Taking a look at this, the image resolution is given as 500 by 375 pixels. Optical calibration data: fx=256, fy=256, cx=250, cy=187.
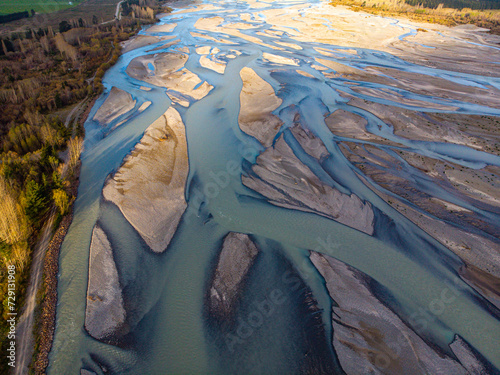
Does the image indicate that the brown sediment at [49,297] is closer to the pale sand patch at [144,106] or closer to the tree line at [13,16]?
the pale sand patch at [144,106]

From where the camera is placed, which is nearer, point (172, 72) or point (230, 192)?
point (230, 192)

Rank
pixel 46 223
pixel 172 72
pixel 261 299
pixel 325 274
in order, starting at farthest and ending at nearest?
1. pixel 172 72
2. pixel 46 223
3. pixel 325 274
4. pixel 261 299

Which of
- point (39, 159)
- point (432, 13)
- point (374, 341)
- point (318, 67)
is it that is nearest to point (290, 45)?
point (318, 67)

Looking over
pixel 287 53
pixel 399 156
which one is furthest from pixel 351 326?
pixel 287 53

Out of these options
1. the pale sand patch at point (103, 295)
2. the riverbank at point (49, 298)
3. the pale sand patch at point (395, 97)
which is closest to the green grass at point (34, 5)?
the riverbank at point (49, 298)

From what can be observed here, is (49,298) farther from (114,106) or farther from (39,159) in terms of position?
(114,106)

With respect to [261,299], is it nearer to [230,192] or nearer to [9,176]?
[230,192]

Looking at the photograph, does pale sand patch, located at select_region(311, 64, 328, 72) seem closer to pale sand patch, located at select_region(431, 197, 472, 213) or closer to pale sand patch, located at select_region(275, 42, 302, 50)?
pale sand patch, located at select_region(275, 42, 302, 50)
